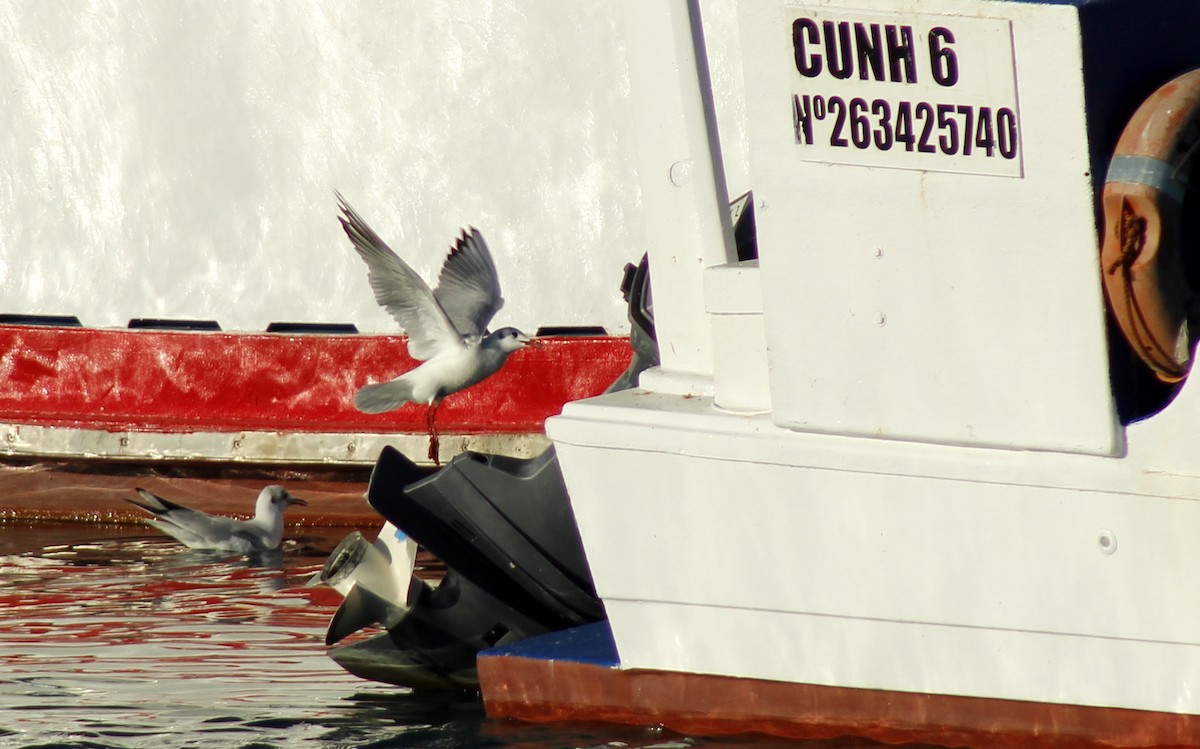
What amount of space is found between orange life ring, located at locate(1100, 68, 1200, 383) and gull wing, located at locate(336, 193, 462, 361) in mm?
4432

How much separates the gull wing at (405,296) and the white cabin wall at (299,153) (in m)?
0.54

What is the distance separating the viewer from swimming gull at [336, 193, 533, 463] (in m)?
8.44

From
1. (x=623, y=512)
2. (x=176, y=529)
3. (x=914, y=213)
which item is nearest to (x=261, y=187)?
(x=176, y=529)

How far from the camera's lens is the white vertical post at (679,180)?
16.3 feet

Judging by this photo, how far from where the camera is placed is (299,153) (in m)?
9.27

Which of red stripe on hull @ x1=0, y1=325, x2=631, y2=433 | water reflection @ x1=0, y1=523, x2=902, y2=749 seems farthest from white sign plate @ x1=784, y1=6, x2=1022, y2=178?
red stripe on hull @ x1=0, y1=325, x2=631, y2=433

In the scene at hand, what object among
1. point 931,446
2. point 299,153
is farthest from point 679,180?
point 299,153

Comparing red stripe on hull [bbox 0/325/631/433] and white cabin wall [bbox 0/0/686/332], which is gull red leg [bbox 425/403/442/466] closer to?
red stripe on hull [bbox 0/325/631/433]

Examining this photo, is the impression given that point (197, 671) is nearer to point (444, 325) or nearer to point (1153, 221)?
point (444, 325)

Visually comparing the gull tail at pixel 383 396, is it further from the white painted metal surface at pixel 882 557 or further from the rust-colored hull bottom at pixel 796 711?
the white painted metal surface at pixel 882 557

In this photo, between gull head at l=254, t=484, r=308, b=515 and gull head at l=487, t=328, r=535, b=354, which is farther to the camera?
gull head at l=254, t=484, r=308, b=515

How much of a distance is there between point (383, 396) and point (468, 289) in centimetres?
65

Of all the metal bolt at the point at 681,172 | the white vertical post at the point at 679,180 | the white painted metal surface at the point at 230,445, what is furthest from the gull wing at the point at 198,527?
the metal bolt at the point at 681,172

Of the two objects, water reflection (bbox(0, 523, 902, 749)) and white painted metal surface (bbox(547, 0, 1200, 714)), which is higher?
white painted metal surface (bbox(547, 0, 1200, 714))
